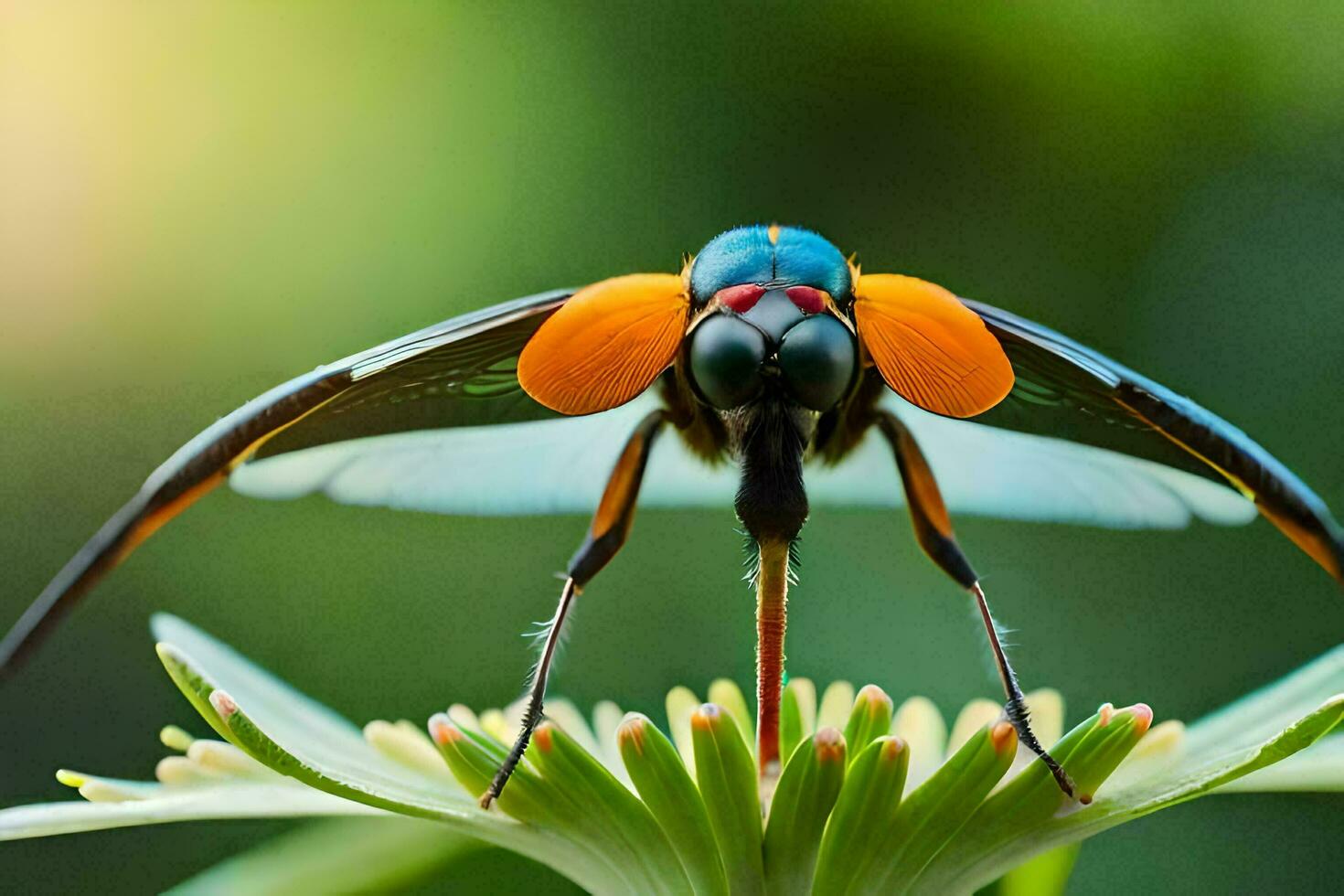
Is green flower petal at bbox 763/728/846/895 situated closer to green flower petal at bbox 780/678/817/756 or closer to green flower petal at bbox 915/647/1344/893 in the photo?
green flower petal at bbox 915/647/1344/893

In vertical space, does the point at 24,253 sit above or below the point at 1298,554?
above

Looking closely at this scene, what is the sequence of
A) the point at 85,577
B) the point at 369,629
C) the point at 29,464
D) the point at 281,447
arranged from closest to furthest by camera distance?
the point at 85,577
the point at 281,447
the point at 369,629
the point at 29,464

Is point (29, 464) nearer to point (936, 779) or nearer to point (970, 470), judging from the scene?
point (970, 470)

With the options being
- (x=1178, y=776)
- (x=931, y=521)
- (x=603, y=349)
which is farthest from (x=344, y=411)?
(x=1178, y=776)

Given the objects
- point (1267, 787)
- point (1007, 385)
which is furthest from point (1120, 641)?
point (1007, 385)

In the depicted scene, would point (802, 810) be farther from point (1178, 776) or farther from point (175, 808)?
point (175, 808)

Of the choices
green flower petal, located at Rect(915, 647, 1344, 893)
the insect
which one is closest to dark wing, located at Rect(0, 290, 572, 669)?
the insect
